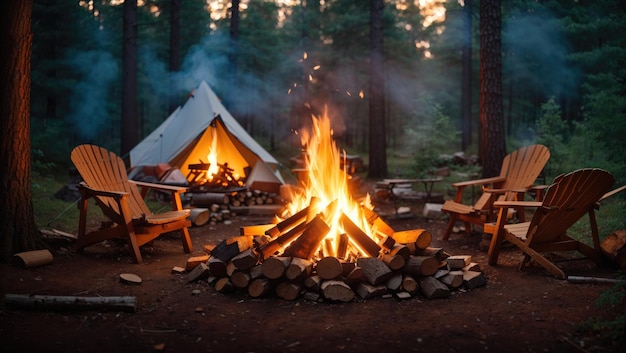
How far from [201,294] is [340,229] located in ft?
4.45

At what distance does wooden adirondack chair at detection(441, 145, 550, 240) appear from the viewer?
17.0ft

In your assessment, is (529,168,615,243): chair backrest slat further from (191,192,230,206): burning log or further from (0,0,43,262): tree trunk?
(191,192,230,206): burning log

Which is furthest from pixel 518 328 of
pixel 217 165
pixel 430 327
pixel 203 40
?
pixel 203 40

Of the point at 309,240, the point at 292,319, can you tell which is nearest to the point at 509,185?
the point at 309,240

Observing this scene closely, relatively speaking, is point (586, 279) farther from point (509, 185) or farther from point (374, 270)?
point (509, 185)

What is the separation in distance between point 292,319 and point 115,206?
266cm

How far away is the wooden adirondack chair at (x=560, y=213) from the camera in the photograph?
393 centimetres

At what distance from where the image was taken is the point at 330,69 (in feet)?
62.8

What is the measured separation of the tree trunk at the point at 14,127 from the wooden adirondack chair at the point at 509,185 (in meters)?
4.50

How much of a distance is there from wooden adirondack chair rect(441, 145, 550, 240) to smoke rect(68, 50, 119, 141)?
13.1 meters

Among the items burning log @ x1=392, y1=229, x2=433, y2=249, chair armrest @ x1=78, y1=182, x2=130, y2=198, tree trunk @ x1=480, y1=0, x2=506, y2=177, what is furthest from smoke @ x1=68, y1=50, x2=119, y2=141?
burning log @ x1=392, y1=229, x2=433, y2=249

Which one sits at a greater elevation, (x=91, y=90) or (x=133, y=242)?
(x=91, y=90)

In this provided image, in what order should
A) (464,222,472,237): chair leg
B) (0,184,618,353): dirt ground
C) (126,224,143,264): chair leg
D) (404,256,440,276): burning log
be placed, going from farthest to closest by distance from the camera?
(464,222,472,237): chair leg < (126,224,143,264): chair leg < (404,256,440,276): burning log < (0,184,618,353): dirt ground

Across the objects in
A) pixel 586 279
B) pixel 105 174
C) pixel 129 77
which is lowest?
pixel 586 279
